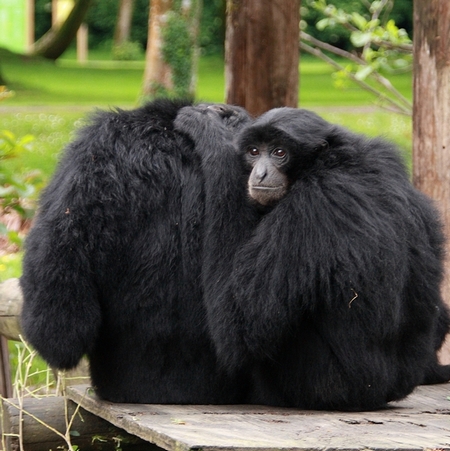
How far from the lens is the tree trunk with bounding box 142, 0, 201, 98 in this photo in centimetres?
1933

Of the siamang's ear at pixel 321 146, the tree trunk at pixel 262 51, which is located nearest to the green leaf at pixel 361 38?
the tree trunk at pixel 262 51

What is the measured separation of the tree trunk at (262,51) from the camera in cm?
617

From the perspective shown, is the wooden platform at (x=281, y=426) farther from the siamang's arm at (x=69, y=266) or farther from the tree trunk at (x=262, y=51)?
the tree trunk at (x=262, y=51)

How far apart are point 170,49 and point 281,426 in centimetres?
1655

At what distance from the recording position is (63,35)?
2800 cm

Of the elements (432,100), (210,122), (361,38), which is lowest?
(210,122)

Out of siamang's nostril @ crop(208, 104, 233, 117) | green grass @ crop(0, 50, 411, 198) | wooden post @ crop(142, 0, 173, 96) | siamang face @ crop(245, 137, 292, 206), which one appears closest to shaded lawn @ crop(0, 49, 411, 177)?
green grass @ crop(0, 50, 411, 198)

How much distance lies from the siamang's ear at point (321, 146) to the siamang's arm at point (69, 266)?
108 centimetres

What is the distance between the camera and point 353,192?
4.19m

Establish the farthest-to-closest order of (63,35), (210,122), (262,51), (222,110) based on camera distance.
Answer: (63,35) → (262,51) → (222,110) → (210,122)

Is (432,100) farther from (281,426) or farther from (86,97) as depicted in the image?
(86,97)

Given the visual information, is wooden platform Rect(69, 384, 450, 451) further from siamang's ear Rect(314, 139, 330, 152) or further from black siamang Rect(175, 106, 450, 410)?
siamang's ear Rect(314, 139, 330, 152)

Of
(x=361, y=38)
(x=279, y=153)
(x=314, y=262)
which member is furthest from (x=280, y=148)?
(x=361, y=38)

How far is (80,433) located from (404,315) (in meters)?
2.17
